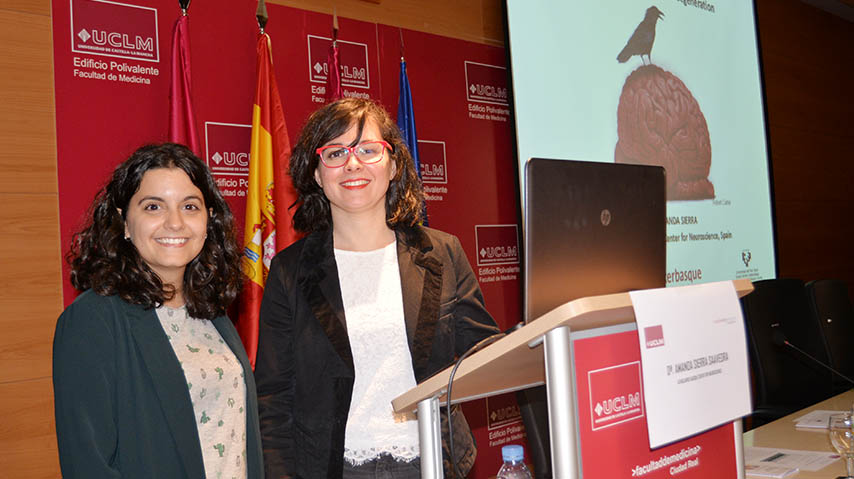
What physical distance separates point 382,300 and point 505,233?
2.70 meters

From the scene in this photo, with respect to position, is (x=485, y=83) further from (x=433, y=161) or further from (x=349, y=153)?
(x=349, y=153)

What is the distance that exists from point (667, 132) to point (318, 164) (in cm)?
289

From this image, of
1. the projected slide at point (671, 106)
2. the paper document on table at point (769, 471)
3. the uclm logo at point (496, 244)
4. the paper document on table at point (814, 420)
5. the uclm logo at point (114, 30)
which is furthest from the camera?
the uclm logo at point (496, 244)

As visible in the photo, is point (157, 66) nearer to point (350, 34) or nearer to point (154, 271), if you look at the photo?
point (350, 34)

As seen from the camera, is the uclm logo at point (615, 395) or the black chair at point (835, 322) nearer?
the uclm logo at point (615, 395)

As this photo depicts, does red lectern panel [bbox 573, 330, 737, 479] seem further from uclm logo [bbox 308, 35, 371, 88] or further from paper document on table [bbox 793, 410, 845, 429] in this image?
uclm logo [bbox 308, 35, 371, 88]

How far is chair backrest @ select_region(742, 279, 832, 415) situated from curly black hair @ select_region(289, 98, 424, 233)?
2.00 metres

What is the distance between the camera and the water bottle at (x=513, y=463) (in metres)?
1.27

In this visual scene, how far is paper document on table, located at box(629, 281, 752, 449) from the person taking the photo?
1148mm

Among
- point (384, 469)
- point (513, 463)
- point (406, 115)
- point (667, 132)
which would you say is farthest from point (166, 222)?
point (667, 132)

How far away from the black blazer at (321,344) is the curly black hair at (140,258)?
15cm

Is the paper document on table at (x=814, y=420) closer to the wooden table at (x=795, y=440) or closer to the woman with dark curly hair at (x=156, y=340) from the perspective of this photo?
the wooden table at (x=795, y=440)

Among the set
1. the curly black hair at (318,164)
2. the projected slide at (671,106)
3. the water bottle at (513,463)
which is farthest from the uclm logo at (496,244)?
the water bottle at (513,463)

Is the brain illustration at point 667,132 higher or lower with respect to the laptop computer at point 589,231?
higher
